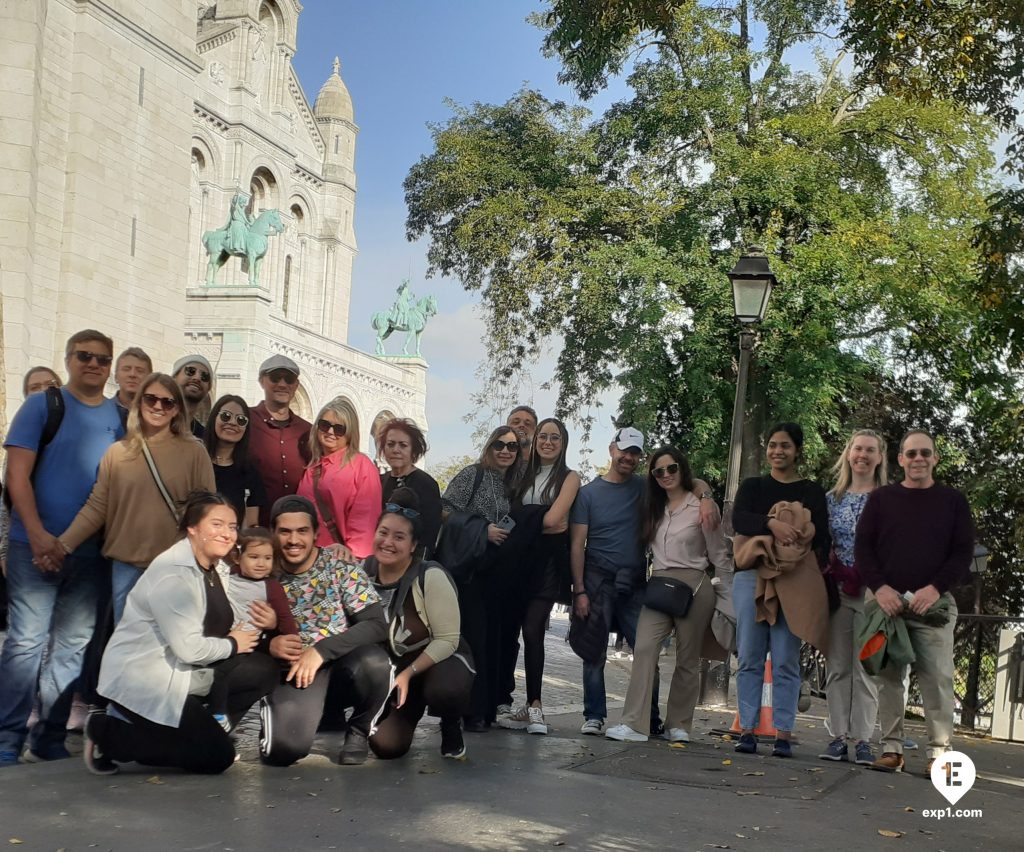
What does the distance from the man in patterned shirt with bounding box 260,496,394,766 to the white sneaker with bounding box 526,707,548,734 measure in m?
1.72

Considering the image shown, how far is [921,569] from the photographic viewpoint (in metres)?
7.14

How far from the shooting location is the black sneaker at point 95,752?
5637 mm

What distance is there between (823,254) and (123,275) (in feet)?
39.2

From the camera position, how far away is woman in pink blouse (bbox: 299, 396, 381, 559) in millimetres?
7285

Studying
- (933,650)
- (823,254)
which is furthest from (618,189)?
(933,650)

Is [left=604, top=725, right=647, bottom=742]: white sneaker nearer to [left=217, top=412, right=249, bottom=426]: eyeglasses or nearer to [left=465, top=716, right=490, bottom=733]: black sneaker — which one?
[left=465, top=716, right=490, bottom=733]: black sneaker

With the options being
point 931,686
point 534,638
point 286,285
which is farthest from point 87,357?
point 286,285

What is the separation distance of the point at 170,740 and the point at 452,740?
1.50 metres

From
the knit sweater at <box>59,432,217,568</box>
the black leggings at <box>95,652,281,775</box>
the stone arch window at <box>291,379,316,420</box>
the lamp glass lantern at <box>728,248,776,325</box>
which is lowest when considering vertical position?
the black leggings at <box>95,652,281,775</box>

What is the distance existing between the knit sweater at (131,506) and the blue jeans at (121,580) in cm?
4

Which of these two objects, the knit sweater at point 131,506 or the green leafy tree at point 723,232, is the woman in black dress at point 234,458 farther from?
the green leafy tree at point 723,232

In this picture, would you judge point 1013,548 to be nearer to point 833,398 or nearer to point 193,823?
point 833,398

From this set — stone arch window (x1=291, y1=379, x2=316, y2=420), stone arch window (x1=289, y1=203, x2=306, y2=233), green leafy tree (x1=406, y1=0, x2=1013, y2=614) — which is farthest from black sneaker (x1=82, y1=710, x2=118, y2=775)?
stone arch window (x1=289, y1=203, x2=306, y2=233)

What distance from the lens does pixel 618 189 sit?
75.2ft
